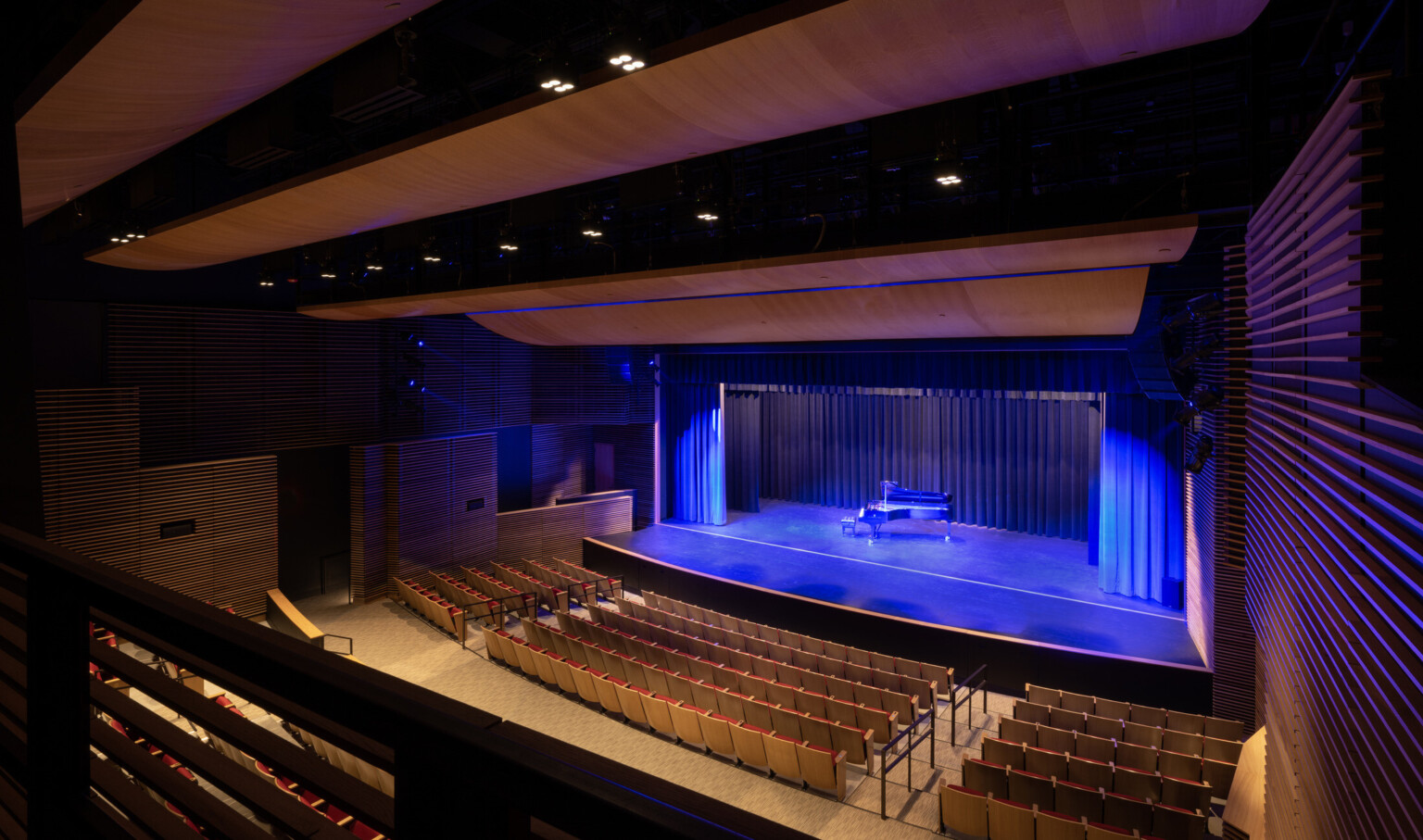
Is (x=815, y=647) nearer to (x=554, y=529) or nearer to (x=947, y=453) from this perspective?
(x=554, y=529)

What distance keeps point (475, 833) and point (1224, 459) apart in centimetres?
809

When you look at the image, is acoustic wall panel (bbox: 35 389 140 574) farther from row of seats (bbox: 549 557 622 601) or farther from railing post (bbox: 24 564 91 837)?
railing post (bbox: 24 564 91 837)

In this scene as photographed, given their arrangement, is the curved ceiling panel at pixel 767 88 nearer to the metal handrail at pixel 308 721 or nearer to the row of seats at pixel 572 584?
the metal handrail at pixel 308 721

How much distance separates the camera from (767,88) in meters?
3.45

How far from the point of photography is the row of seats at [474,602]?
34.1 ft

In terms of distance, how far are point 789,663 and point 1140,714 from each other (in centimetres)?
353

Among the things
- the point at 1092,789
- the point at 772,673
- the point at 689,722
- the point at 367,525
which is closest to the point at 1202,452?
the point at 1092,789

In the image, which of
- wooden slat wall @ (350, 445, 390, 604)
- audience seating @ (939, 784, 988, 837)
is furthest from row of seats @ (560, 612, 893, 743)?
→ wooden slat wall @ (350, 445, 390, 604)

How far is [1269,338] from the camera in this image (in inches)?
156

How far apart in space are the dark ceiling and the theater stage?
4.15 meters

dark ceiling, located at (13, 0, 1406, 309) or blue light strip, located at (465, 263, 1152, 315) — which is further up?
dark ceiling, located at (13, 0, 1406, 309)

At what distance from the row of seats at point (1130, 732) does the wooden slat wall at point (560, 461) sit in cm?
1028

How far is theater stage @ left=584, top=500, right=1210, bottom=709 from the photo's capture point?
7985mm

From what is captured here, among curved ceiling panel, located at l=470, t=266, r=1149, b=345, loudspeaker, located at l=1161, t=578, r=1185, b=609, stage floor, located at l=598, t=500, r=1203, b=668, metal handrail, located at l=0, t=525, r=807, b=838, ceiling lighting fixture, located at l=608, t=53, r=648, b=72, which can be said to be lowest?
stage floor, located at l=598, t=500, r=1203, b=668
